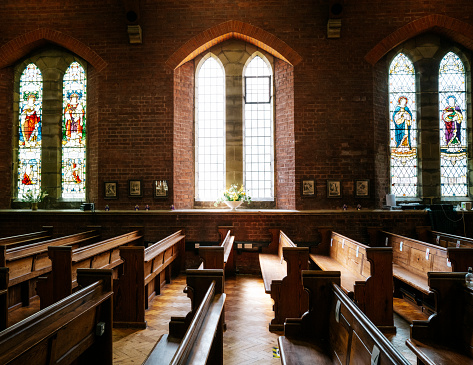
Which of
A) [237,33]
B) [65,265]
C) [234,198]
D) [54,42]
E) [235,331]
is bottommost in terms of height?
[235,331]

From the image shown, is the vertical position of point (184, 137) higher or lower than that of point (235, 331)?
higher

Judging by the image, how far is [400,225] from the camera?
7.89 metres

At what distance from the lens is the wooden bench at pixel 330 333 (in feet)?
6.43

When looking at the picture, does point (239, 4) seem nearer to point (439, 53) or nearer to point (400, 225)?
point (439, 53)

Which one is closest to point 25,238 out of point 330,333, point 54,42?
point 54,42

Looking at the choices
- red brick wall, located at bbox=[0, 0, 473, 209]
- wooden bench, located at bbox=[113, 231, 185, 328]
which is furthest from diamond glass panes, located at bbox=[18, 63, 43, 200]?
wooden bench, located at bbox=[113, 231, 185, 328]

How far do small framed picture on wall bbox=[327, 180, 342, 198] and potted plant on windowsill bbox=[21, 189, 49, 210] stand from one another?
713 cm

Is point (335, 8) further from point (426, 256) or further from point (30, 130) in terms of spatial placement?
point (30, 130)

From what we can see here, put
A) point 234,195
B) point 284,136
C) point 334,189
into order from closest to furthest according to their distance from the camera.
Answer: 1. point 234,195
2. point 334,189
3. point 284,136

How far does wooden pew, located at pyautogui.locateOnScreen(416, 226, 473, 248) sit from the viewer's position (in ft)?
18.7

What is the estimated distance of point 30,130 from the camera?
9539 millimetres

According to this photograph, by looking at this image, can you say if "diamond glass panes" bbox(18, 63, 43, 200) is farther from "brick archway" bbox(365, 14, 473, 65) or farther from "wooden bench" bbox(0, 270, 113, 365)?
"brick archway" bbox(365, 14, 473, 65)

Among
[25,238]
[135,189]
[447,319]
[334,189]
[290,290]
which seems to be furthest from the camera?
[135,189]

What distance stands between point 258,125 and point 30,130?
20.2 feet
